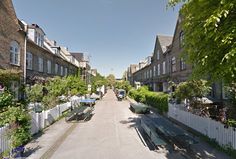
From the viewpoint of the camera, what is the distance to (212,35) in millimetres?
4508

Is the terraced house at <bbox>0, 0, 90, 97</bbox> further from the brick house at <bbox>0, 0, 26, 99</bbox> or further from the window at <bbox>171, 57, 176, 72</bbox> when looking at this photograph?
the window at <bbox>171, 57, 176, 72</bbox>

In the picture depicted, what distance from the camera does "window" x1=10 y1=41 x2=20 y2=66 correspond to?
48.3 ft

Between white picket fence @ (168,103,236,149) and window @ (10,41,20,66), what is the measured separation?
14761 millimetres

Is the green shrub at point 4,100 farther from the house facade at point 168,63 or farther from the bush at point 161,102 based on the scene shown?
the house facade at point 168,63

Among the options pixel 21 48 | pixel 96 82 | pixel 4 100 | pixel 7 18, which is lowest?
pixel 4 100

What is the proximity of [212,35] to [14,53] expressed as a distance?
632 inches

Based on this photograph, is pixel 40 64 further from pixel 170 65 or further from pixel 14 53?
pixel 170 65

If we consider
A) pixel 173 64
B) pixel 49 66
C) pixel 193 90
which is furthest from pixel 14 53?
pixel 173 64

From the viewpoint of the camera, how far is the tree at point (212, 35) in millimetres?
4113

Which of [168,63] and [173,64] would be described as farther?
[168,63]

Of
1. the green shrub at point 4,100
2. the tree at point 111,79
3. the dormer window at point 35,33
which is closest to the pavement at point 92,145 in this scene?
the green shrub at point 4,100

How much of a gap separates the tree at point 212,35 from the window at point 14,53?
14.6 meters

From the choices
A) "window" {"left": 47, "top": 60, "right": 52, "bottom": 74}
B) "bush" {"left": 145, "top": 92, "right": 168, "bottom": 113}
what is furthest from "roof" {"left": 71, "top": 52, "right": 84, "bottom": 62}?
"bush" {"left": 145, "top": 92, "right": 168, "bottom": 113}

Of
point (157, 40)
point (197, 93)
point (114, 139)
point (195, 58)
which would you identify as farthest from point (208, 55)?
point (157, 40)
